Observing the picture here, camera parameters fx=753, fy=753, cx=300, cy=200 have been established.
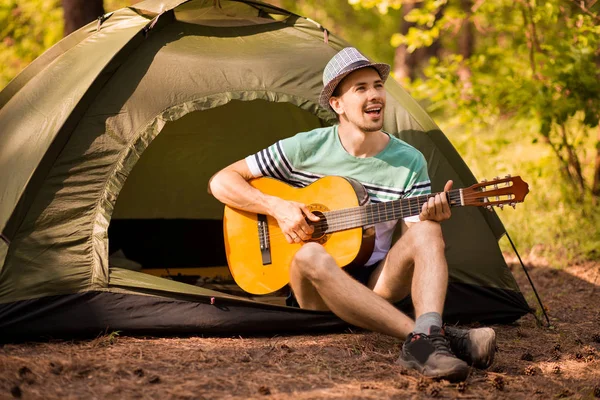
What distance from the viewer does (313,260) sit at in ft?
11.1

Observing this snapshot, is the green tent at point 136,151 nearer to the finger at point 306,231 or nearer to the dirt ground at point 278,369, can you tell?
the dirt ground at point 278,369

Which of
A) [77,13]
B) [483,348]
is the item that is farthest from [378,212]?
[77,13]

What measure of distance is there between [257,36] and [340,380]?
225 cm

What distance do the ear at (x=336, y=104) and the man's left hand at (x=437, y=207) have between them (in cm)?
79

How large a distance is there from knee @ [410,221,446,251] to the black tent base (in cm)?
72

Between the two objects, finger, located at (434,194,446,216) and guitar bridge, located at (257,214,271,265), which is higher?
Result: finger, located at (434,194,446,216)

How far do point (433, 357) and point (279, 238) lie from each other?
45.3 inches


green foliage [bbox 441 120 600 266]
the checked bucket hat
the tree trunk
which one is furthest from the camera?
the tree trunk

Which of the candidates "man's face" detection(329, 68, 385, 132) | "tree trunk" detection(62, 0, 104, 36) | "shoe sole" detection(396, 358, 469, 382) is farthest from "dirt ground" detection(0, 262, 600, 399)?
"tree trunk" detection(62, 0, 104, 36)

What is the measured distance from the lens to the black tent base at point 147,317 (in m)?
3.62

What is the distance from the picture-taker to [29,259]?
3.69 m

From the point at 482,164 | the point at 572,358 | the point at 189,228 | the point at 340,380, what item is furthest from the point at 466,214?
the point at 482,164

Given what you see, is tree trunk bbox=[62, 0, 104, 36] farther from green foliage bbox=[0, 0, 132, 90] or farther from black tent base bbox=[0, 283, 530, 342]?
black tent base bbox=[0, 283, 530, 342]

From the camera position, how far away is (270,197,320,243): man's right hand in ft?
12.2
